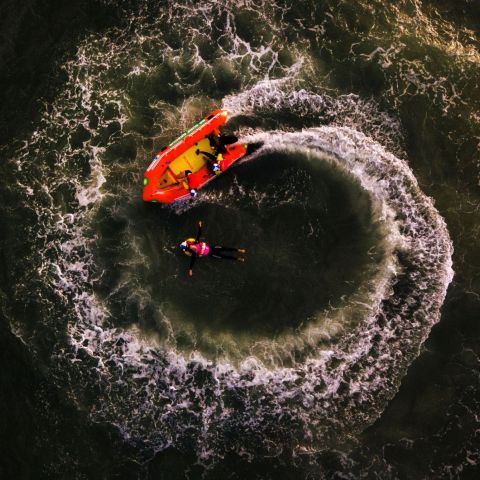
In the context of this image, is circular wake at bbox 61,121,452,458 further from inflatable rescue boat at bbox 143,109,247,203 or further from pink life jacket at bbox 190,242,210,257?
pink life jacket at bbox 190,242,210,257

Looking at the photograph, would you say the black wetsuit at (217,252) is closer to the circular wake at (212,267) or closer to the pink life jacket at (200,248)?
the pink life jacket at (200,248)

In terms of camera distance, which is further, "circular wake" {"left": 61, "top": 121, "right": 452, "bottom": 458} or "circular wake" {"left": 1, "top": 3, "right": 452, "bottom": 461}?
"circular wake" {"left": 1, "top": 3, "right": 452, "bottom": 461}

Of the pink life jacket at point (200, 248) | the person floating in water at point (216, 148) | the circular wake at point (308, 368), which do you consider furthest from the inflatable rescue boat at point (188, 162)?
the pink life jacket at point (200, 248)

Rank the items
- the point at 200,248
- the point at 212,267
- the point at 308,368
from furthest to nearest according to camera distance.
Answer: the point at 212,267, the point at 308,368, the point at 200,248

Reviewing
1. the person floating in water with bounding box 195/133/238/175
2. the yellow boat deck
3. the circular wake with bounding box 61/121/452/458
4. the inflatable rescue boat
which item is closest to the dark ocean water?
the circular wake with bounding box 61/121/452/458

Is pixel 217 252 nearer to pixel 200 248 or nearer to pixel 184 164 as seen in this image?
pixel 200 248

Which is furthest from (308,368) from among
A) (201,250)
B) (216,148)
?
(216,148)
